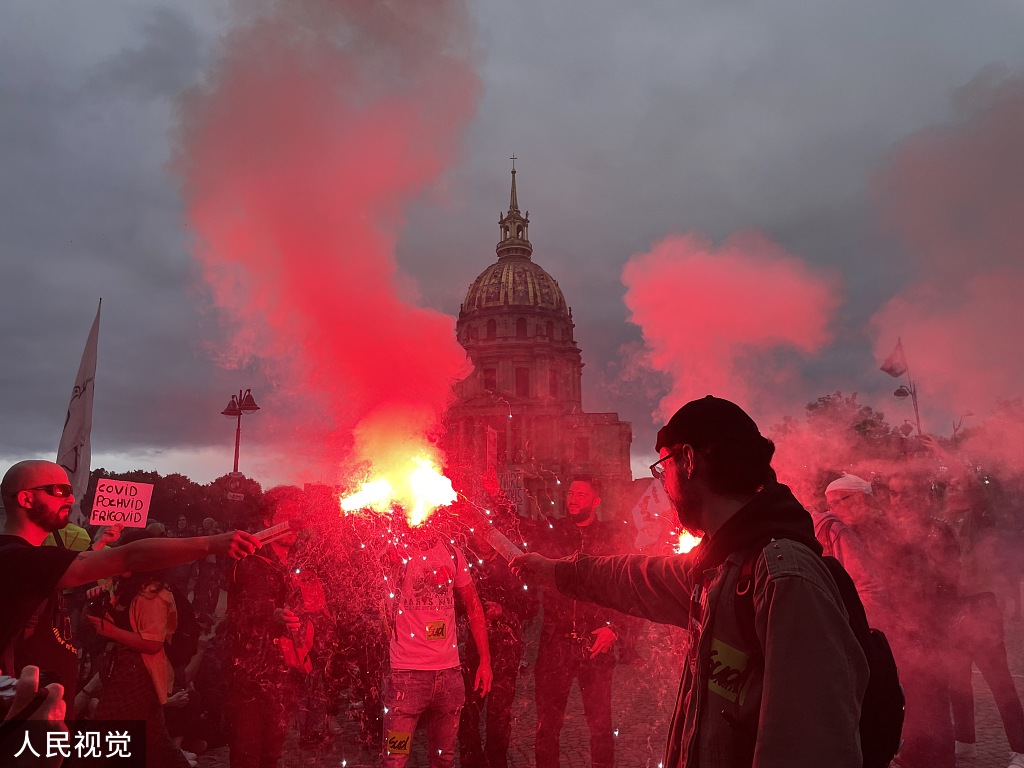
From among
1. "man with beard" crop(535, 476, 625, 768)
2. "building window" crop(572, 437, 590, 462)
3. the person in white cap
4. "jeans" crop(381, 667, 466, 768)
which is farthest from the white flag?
"building window" crop(572, 437, 590, 462)

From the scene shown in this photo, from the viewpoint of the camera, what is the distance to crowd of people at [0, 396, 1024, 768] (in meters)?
2.07

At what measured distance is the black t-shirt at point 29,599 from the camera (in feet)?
9.71

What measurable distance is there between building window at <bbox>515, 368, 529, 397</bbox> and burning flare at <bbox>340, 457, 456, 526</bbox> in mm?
69435

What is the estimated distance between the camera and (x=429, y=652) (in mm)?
4812

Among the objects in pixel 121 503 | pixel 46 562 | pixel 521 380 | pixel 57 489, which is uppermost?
pixel 521 380

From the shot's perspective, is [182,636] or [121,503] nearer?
[182,636]

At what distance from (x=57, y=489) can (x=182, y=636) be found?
315 cm

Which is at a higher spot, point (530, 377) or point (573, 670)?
point (530, 377)

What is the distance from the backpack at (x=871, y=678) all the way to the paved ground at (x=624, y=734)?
499 cm

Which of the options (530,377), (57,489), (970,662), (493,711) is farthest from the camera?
(530,377)

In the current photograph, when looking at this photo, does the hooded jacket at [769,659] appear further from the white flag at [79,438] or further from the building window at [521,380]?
the building window at [521,380]

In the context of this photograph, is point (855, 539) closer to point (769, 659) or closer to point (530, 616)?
point (530, 616)

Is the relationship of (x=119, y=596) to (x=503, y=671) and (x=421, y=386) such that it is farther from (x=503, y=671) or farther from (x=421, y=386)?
(x=421, y=386)

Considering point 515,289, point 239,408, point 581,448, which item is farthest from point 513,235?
point 239,408
